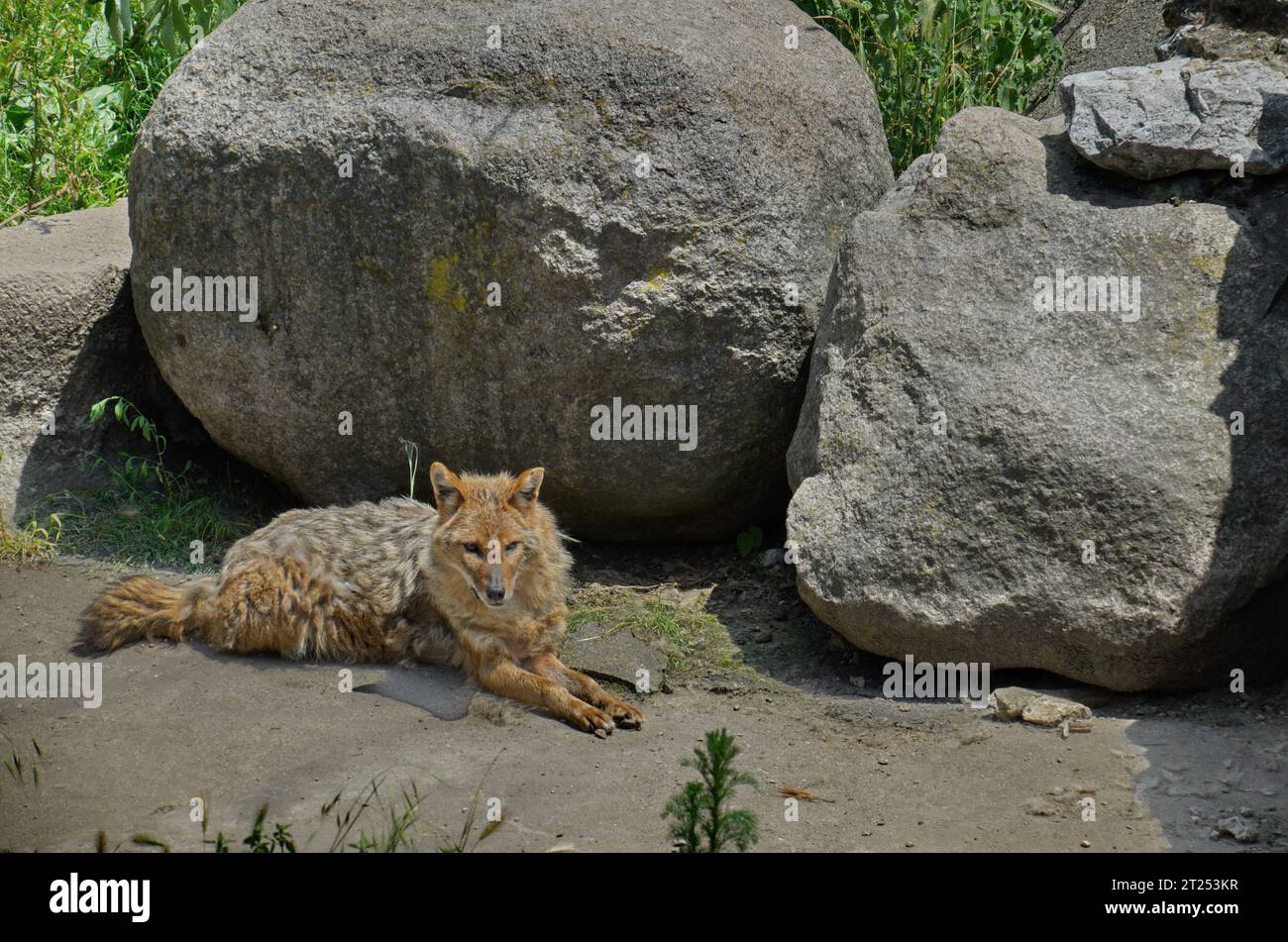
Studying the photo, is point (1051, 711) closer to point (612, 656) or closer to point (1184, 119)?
point (612, 656)

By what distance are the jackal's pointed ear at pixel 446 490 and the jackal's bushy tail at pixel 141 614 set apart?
132 centimetres

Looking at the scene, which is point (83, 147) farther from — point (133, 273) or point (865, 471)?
point (865, 471)

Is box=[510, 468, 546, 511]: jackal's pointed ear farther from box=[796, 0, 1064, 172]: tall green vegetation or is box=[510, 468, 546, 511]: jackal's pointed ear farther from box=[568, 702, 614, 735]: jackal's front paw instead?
box=[796, 0, 1064, 172]: tall green vegetation

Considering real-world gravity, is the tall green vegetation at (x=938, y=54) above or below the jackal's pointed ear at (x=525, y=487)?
above

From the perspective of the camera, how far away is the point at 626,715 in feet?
21.6

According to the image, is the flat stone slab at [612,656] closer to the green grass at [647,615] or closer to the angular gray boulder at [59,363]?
the green grass at [647,615]

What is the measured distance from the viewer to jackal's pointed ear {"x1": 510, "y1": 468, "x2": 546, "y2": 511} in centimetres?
716

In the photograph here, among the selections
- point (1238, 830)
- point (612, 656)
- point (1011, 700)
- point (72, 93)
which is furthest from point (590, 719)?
point (72, 93)

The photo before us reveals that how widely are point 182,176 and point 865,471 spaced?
418 cm

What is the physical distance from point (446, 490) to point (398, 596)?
0.66 m

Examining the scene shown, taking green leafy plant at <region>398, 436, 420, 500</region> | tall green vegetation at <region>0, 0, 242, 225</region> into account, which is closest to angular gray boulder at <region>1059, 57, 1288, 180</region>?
green leafy plant at <region>398, 436, 420, 500</region>

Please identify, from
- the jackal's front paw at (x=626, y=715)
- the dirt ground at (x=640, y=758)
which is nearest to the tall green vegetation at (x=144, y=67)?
the dirt ground at (x=640, y=758)

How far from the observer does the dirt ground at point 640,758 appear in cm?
539

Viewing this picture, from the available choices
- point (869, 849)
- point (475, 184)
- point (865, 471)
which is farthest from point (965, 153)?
point (869, 849)
